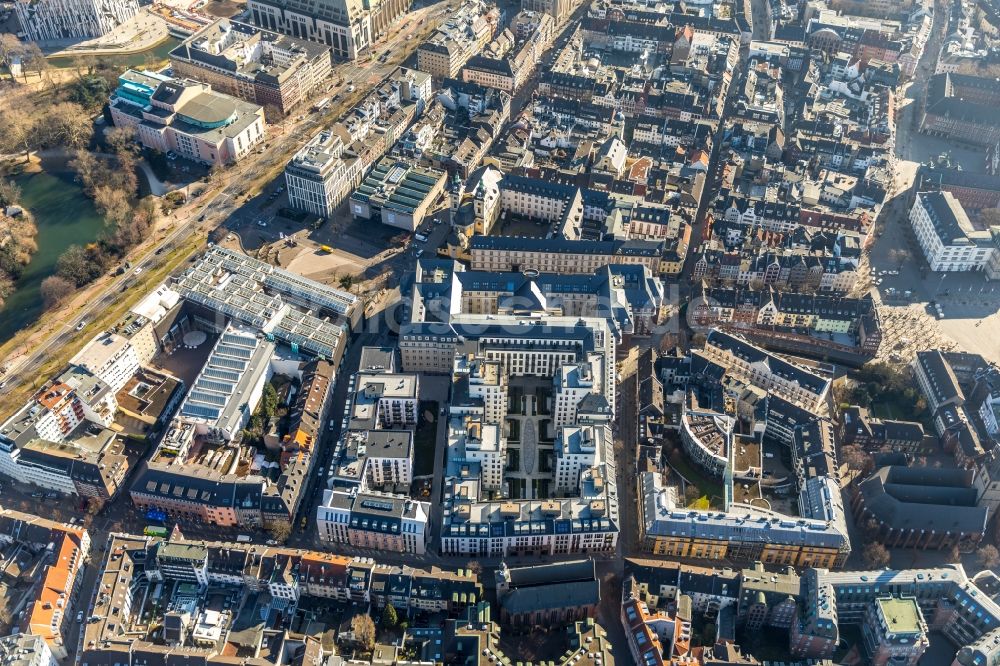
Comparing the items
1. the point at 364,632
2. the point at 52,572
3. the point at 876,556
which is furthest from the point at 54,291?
the point at 876,556

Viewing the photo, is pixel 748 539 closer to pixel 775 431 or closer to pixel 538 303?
pixel 775 431

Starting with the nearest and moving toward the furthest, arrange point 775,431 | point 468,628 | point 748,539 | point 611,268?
1. point 468,628
2. point 748,539
3. point 775,431
4. point 611,268

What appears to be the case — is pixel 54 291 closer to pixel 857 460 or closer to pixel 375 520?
pixel 375 520

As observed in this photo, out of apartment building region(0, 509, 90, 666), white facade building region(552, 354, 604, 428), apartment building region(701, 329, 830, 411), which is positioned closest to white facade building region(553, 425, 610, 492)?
white facade building region(552, 354, 604, 428)

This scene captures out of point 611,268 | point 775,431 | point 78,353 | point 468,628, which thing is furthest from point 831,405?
point 78,353

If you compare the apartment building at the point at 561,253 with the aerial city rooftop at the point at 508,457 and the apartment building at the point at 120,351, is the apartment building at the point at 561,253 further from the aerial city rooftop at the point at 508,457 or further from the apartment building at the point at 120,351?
the apartment building at the point at 120,351

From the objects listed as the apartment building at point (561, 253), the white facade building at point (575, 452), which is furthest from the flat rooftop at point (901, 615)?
the apartment building at point (561, 253)

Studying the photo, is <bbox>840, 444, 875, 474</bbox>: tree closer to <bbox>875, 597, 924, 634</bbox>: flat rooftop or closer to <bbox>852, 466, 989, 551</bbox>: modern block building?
<bbox>852, 466, 989, 551</bbox>: modern block building
